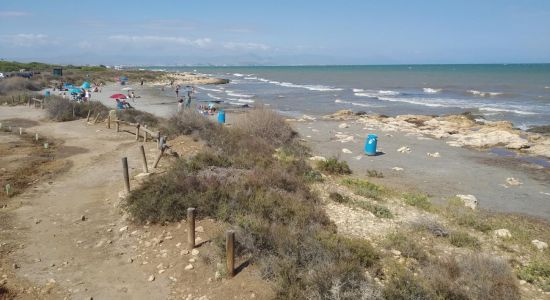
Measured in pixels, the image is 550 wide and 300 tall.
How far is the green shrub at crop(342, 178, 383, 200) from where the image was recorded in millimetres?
11680

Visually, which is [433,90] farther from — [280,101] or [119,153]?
[119,153]

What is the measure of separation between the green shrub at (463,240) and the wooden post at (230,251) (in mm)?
4971

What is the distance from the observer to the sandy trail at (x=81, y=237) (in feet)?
22.6

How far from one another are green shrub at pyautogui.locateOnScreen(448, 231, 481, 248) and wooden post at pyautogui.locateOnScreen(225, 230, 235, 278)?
16.3ft

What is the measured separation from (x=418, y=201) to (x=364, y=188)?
1579 mm

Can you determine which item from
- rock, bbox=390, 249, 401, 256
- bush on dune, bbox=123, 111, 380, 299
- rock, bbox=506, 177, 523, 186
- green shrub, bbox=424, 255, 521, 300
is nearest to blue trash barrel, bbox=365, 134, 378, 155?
rock, bbox=506, 177, 523, 186

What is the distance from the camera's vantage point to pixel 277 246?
Answer: 729cm

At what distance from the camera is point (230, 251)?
6637mm

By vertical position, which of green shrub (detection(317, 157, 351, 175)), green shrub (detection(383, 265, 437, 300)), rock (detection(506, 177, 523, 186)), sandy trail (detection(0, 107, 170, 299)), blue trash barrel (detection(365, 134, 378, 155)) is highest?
blue trash barrel (detection(365, 134, 378, 155))

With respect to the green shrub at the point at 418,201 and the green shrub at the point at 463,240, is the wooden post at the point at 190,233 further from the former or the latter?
the green shrub at the point at 418,201

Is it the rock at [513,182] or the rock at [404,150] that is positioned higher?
the rock at [404,150]

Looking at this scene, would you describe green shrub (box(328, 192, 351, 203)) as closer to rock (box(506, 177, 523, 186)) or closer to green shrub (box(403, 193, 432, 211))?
green shrub (box(403, 193, 432, 211))

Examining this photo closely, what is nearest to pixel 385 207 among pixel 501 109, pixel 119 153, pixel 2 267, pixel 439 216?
pixel 439 216

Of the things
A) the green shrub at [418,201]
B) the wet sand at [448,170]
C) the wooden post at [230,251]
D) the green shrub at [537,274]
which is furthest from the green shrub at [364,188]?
the wooden post at [230,251]
